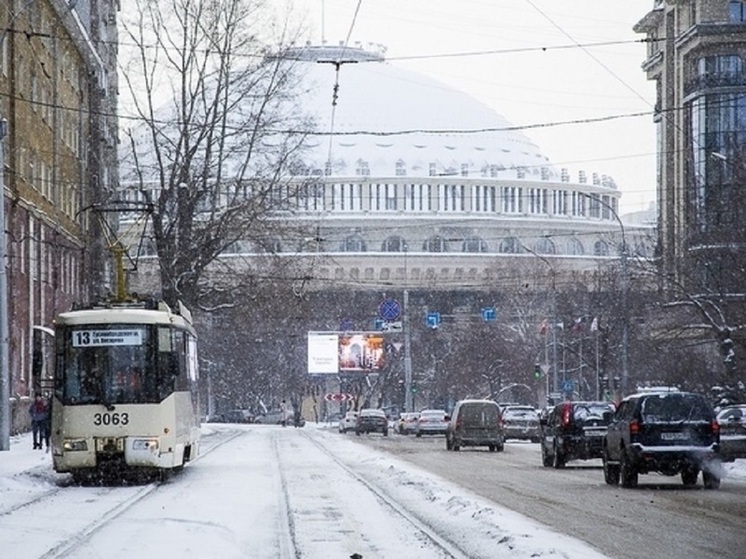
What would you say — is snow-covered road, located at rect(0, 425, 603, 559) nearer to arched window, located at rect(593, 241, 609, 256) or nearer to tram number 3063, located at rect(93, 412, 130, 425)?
tram number 3063, located at rect(93, 412, 130, 425)

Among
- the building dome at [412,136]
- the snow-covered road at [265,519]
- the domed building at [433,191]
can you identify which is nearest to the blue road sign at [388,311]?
the domed building at [433,191]

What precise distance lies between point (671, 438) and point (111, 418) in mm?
9081

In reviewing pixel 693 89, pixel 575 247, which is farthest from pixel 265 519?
pixel 575 247

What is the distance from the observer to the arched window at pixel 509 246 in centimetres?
15727

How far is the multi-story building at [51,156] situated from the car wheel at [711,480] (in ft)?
67.1

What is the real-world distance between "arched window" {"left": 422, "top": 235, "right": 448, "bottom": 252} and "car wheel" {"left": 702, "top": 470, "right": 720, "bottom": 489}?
12911 centimetres

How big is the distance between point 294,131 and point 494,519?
38773 millimetres

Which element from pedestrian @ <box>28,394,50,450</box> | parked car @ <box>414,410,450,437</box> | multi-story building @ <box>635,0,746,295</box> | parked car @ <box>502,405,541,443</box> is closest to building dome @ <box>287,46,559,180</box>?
multi-story building @ <box>635,0,746,295</box>

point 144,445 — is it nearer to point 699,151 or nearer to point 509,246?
point 699,151

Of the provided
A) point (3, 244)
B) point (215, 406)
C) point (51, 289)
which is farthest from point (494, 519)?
point (215, 406)

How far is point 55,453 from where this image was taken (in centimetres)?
2878

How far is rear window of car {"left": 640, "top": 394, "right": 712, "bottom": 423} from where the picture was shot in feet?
93.6

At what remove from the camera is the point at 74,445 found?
28578 millimetres

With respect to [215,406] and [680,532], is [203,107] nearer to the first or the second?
[680,532]
